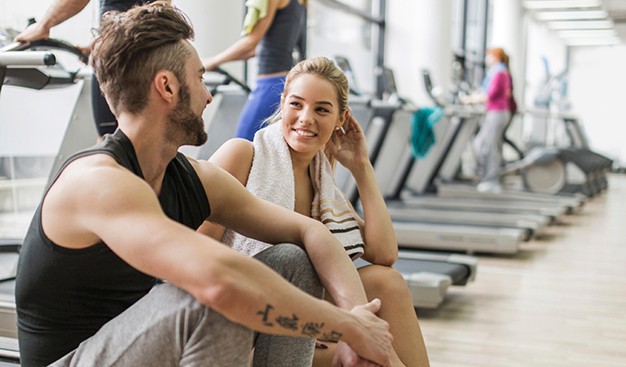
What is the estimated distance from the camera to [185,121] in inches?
54.2

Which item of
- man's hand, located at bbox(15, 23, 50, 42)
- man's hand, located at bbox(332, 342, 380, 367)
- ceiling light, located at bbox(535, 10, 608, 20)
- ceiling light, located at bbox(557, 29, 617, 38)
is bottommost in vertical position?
man's hand, located at bbox(332, 342, 380, 367)

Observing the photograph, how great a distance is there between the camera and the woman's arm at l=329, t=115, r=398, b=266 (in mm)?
1936

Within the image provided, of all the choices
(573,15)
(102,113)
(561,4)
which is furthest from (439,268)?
(573,15)

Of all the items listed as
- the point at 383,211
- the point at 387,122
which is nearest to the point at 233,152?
the point at 383,211

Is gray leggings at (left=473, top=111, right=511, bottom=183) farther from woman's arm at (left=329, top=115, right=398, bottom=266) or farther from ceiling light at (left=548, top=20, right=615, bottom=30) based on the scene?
ceiling light at (left=548, top=20, right=615, bottom=30)

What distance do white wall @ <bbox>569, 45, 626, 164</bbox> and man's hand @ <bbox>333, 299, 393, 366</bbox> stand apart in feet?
49.8

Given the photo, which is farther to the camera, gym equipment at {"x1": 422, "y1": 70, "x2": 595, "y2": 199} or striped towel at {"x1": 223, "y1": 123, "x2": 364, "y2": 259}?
gym equipment at {"x1": 422, "y1": 70, "x2": 595, "y2": 199}

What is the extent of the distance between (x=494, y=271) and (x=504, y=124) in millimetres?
3345

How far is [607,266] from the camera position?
450 centimetres

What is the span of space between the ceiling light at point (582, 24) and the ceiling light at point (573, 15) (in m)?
0.39

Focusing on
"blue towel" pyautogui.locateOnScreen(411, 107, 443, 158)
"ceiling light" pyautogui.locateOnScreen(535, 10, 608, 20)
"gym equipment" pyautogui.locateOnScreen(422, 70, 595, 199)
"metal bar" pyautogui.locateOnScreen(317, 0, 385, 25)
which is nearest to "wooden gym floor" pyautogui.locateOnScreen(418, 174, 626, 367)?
"blue towel" pyautogui.locateOnScreen(411, 107, 443, 158)

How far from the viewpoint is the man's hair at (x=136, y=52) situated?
1324 millimetres

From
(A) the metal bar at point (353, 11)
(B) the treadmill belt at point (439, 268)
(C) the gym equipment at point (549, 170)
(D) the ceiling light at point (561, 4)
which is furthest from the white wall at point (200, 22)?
(D) the ceiling light at point (561, 4)

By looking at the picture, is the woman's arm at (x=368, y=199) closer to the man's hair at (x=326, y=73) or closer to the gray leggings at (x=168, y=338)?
the man's hair at (x=326, y=73)
